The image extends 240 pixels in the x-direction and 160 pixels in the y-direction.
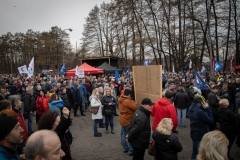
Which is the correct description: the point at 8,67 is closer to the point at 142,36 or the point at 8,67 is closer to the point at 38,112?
the point at 142,36

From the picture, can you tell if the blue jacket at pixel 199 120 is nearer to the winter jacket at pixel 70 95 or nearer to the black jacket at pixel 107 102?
the black jacket at pixel 107 102

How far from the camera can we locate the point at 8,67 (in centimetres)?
5147

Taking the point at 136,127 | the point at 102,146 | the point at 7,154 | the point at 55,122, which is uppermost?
the point at 55,122

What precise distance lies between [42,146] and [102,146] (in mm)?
4544

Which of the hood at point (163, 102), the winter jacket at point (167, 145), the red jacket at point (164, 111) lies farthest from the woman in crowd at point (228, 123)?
the winter jacket at point (167, 145)

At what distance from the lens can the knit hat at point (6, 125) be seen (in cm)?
202

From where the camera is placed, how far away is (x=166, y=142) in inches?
130

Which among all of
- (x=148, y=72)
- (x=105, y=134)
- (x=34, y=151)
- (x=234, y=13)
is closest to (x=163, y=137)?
(x=148, y=72)

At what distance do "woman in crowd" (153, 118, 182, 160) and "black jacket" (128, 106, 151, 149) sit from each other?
437 millimetres

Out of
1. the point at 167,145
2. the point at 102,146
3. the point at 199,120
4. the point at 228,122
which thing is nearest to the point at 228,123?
the point at 228,122

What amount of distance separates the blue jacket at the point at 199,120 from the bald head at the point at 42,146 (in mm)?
3614

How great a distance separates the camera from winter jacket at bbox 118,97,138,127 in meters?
4.86

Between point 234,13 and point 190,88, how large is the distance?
2185cm

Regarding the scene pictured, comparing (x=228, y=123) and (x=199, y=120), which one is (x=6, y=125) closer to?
(x=199, y=120)
